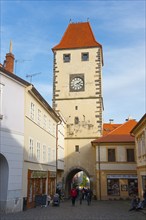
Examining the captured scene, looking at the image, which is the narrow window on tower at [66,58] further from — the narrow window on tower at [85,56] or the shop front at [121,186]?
the shop front at [121,186]

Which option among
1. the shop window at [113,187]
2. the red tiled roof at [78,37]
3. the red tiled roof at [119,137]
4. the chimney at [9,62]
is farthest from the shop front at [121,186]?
the red tiled roof at [78,37]

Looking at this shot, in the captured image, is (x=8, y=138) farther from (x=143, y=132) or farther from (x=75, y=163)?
(x=75, y=163)

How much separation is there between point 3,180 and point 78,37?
2991cm

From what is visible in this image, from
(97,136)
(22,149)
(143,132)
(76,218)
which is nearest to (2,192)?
(22,149)

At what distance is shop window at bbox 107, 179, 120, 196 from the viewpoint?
33.4 m

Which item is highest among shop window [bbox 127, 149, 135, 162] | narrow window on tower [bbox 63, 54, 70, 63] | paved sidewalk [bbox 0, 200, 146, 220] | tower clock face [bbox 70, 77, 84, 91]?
narrow window on tower [bbox 63, 54, 70, 63]

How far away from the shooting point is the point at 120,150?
3500cm

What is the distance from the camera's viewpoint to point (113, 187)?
33656mm

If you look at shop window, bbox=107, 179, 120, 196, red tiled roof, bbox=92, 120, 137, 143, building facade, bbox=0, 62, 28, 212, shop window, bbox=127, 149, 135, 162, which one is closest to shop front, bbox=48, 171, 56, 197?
shop window, bbox=107, 179, 120, 196

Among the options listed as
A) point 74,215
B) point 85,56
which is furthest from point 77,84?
point 74,215

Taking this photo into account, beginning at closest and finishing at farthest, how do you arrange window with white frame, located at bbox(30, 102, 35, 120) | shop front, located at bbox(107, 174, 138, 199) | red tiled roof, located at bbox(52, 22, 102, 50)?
window with white frame, located at bbox(30, 102, 35, 120), shop front, located at bbox(107, 174, 138, 199), red tiled roof, located at bbox(52, 22, 102, 50)

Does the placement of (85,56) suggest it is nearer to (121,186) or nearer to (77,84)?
(77,84)

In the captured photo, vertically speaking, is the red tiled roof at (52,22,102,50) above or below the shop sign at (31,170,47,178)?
above

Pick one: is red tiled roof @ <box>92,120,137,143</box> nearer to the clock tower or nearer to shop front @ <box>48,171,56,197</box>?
the clock tower
